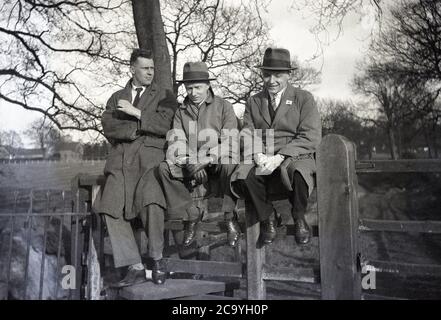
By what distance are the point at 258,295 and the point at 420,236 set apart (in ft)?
37.3

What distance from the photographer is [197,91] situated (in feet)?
13.4

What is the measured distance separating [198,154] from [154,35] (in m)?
3.40

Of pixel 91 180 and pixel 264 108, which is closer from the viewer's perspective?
pixel 264 108

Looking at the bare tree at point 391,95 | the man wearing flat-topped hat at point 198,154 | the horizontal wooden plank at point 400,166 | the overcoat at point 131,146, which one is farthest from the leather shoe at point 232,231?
the bare tree at point 391,95

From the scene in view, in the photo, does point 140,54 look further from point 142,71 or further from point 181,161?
point 181,161

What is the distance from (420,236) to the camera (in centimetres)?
1299

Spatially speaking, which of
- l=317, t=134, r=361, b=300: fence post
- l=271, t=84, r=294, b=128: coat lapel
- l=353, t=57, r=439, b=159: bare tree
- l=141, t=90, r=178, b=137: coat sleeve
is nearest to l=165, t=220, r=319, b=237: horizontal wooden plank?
l=317, t=134, r=361, b=300: fence post

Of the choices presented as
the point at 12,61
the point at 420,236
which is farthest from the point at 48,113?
the point at 420,236

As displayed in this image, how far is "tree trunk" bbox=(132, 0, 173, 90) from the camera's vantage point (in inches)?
256

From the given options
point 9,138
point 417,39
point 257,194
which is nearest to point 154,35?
point 257,194

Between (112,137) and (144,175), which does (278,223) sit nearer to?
(144,175)

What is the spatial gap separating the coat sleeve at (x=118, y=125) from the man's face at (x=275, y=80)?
145cm

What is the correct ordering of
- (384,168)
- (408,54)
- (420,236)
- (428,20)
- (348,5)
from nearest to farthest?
(384,168) < (348,5) < (420,236) < (428,20) < (408,54)

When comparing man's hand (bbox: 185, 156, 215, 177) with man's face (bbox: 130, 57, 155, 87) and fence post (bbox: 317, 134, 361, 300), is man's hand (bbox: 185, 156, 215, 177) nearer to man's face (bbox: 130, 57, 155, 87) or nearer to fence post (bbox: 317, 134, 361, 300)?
fence post (bbox: 317, 134, 361, 300)
